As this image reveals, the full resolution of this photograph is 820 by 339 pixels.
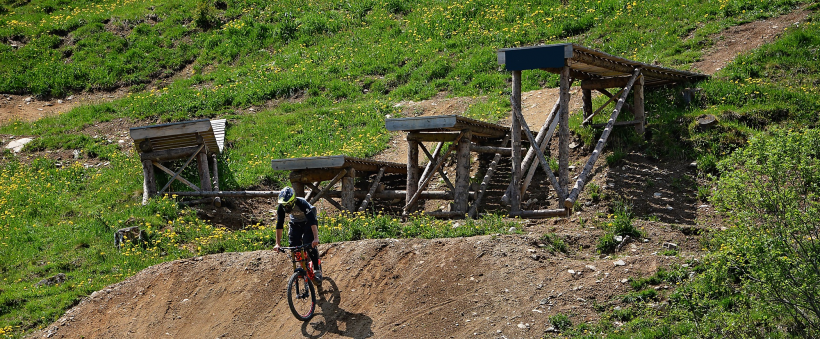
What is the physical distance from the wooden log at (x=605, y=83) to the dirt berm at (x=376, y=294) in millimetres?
6040

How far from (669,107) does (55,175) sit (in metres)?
15.4

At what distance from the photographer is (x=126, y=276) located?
41.5 feet

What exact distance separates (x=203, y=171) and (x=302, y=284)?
8.25 meters

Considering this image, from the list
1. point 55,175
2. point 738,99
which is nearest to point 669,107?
point 738,99

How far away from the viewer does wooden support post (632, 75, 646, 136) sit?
49.6 ft

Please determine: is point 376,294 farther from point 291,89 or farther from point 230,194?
point 291,89

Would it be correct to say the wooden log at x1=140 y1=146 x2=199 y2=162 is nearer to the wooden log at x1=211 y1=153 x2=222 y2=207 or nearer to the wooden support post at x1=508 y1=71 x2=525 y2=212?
the wooden log at x1=211 y1=153 x2=222 y2=207

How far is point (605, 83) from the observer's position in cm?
1546

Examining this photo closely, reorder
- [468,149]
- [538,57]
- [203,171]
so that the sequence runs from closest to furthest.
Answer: [538,57]
[468,149]
[203,171]

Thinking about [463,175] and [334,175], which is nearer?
[463,175]

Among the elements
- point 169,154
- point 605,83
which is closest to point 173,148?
point 169,154

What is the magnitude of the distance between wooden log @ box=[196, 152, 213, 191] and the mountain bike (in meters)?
7.89

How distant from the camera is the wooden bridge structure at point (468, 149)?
42.3 ft

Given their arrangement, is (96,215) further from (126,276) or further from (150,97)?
(150,97)
